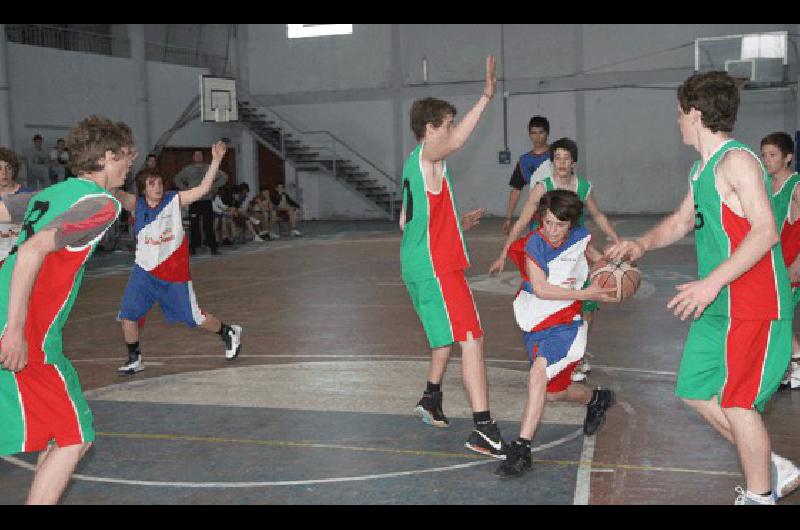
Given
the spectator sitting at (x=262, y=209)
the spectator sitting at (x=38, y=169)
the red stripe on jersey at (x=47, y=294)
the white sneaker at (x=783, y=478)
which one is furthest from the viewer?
the spectator sitting at (x=262, y=209)

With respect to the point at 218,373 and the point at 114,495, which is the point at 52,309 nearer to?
the point at 114,495

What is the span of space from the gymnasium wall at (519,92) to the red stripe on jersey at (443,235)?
2328 centimetres

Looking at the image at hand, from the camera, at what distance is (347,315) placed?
10.2 metres

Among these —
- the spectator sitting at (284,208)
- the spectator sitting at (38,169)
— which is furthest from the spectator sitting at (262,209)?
the spectator sitting at (38,169)

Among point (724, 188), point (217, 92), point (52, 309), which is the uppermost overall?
point (217, 92)

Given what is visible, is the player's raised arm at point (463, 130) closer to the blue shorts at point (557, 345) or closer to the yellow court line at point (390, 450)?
the blue shorts at point (557, 345)

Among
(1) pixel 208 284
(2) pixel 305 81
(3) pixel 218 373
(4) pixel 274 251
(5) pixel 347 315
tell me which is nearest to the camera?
(3) pixel 218 373

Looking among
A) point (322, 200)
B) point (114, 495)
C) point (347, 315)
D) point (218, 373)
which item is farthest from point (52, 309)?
point (322, 200)

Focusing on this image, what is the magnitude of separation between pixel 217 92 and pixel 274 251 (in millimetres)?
10640

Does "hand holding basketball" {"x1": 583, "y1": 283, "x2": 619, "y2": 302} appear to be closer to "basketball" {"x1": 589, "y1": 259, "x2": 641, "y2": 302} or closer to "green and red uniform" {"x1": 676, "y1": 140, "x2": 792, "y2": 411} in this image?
"basketball" {"x1": 589, "y1": 259, "x2": 641, "y2": 302}

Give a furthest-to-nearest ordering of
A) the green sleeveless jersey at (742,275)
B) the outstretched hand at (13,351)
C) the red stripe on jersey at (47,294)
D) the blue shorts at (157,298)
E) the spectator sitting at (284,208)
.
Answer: the spectator sitting at (284,208)
the blue shorts at (157,298)
the green sleeveless jersey at (742,275)
the red stripe on jersey at (47,294)
the outstretched hand at (13,351)

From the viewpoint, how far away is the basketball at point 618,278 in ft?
15.2

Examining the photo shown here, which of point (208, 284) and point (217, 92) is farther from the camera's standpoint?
point (217, 92)

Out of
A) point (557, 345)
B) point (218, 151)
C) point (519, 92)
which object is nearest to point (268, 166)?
point (519, 92)
